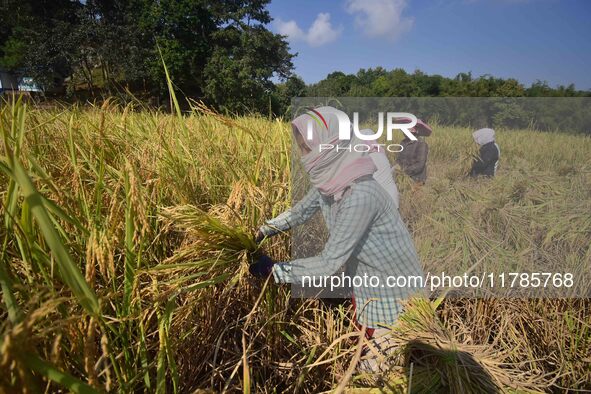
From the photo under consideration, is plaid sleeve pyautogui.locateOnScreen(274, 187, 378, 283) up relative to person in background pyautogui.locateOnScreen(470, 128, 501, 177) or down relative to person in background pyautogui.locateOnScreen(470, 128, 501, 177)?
down

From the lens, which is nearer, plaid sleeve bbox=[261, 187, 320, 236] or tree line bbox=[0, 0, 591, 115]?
plaid sleeve bbox=[261, 187, 320, 236]

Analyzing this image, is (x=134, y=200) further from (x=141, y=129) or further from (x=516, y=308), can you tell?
(x=516, y=308)

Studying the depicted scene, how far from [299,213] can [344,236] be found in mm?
220

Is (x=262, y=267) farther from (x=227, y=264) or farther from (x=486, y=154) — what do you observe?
(x=486, y=154)

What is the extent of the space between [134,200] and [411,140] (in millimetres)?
926

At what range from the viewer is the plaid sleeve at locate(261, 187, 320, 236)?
1.04 metres

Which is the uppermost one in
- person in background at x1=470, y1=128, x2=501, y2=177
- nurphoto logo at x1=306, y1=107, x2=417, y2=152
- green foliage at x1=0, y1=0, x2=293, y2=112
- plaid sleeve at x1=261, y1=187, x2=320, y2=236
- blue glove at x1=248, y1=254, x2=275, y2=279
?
green foliage at x1=0, y1=0, x2=293, y2=112

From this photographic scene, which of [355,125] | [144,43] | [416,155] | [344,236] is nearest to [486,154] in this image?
[416,155]

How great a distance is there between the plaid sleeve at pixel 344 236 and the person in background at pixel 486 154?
0.55 m

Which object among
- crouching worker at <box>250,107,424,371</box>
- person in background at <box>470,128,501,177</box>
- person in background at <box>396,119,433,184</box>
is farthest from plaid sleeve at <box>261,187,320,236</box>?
person in background at <box>470,128,501,177</box>

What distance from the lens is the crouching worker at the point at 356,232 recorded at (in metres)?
0.94

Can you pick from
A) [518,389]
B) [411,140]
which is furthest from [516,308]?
[411,140]

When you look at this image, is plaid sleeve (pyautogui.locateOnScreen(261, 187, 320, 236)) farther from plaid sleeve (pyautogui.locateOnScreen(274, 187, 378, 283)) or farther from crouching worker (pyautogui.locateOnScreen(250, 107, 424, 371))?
plaid sleeve (pyautogui.locateOnScreen(274, 187, 378, 283))

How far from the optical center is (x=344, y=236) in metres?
0.95
